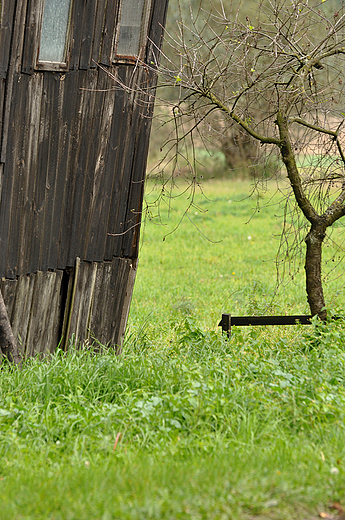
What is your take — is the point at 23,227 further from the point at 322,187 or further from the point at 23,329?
the point at 322,187

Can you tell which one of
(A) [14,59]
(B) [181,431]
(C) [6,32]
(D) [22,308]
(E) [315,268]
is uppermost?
(C) [6,32]

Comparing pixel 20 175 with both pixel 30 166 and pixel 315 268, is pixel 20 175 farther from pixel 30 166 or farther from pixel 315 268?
pixel 315 268

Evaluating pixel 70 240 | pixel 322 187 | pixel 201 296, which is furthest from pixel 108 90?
pixel 201 296

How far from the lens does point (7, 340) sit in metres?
5.39

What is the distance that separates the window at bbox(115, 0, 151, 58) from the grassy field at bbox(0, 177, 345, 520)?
10.0 ft

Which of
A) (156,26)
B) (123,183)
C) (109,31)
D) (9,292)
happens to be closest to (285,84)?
(156,26)

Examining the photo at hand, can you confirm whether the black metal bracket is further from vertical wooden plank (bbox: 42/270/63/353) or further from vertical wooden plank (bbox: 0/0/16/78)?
vertical wooden plank (bbox: 0/0/16/78)

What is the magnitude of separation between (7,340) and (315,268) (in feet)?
11.6

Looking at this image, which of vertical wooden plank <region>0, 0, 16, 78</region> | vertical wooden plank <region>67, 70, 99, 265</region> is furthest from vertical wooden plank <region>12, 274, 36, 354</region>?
vertical wooden plank <region>0, 0, 16, 78</region>

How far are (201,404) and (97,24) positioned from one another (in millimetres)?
3866

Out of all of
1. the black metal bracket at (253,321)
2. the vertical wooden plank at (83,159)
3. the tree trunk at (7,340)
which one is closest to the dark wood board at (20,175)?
the tree trunk at (7,340)

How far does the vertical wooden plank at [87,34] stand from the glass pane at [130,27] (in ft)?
1.17

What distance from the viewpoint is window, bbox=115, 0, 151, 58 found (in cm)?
595

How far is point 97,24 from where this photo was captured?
574cm
